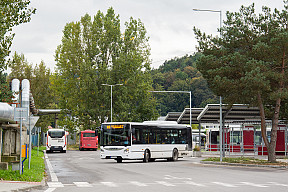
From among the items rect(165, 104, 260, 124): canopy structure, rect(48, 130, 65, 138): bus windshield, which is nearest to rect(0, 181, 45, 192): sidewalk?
rect(165, 104, 260, 124): canopy structure

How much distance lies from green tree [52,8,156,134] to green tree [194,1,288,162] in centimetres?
3620

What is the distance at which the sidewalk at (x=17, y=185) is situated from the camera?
1447 centimetres

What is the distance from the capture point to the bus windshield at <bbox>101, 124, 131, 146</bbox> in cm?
3362

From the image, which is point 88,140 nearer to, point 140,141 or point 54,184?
point 140,141

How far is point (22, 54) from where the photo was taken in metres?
63.9

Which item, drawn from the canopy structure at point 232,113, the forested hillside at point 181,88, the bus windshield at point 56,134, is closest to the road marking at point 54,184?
the canopy structure at point 232,113

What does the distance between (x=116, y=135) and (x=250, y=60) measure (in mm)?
10207

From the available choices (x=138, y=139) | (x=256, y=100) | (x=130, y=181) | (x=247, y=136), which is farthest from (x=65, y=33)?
(x=130, y=181)

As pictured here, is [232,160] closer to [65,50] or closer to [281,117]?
[281,117]

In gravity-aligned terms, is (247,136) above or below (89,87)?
below

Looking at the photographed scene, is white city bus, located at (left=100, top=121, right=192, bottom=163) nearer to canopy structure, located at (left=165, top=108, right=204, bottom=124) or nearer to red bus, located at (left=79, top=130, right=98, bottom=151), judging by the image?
canopy structure, located at (left=165, top=108, right=204, bottom=124)

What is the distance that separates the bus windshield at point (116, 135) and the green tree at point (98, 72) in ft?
104

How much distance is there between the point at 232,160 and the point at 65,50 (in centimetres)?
3942

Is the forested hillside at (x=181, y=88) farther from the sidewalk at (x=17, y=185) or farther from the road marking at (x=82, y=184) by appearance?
the sidewalk at (x=17, y=185)
